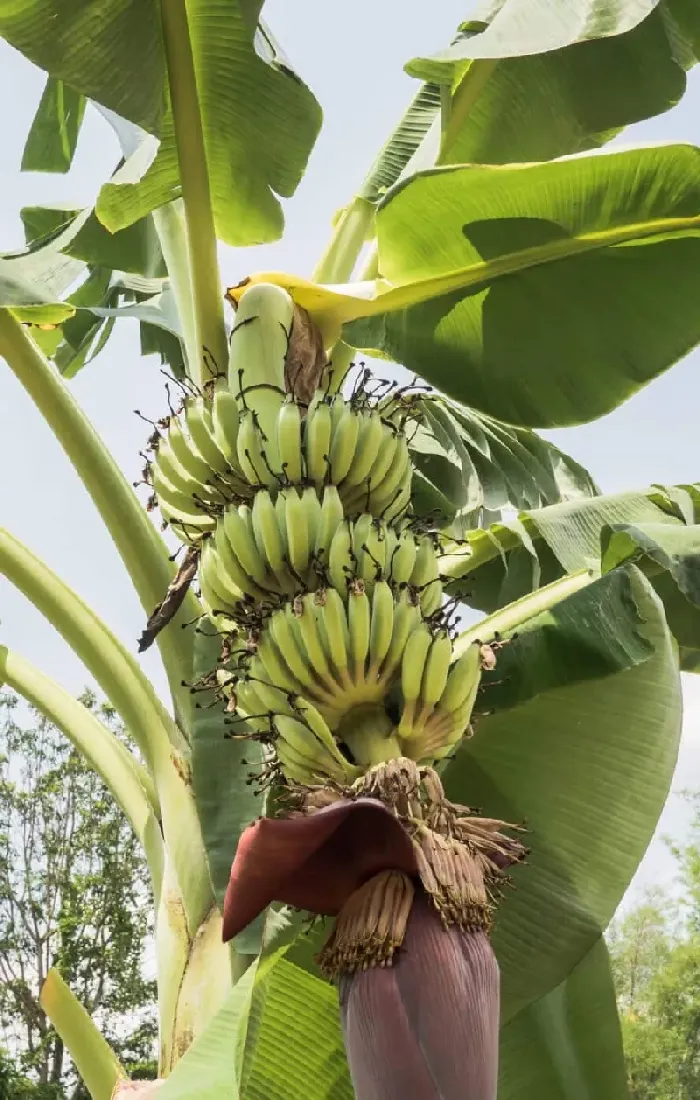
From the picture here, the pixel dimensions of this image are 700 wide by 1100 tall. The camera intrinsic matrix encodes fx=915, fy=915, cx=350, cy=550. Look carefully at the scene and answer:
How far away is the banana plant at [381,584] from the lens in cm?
90

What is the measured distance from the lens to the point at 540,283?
1.50 meters

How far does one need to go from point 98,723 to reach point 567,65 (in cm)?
145

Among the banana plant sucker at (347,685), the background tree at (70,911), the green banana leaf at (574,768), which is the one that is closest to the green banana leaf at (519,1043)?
the green banana leaf at (574,768)

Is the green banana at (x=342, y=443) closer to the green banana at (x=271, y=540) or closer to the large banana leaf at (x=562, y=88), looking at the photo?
the green banana at (x=271, y=540)

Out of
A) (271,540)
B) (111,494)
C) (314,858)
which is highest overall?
(111,494)

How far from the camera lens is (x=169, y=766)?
4.60ft

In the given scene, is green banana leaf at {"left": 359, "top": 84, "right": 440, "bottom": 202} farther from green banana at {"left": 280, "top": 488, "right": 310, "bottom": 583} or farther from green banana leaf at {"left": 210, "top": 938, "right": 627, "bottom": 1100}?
green banana leaf at {"left": 210, "top": 938, "right": 627, "bottom": 1100}

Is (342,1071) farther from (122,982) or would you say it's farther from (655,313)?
(122,982)

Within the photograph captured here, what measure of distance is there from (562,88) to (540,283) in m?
0.43

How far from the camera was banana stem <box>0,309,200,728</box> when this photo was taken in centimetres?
141

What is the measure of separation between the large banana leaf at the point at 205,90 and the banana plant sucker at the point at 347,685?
438mm

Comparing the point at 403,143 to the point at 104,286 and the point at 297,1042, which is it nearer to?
the point at 104,286

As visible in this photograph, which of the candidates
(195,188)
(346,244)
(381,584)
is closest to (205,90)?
(195,188)

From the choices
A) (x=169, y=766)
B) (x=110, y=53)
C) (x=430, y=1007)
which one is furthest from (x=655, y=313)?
(x=430, y=1007)
